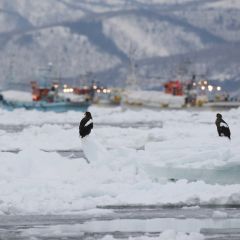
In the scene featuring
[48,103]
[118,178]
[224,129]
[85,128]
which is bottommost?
[48,103]

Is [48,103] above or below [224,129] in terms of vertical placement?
below

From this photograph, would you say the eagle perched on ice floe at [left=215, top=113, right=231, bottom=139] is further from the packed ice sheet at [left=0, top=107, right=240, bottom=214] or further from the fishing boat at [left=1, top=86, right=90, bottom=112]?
the fishing boat at [left=1, top=86, right=90, bottom=112]

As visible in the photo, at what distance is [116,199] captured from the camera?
18.7 meters

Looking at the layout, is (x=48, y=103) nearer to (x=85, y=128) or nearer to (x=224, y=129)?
(x=224, y=129)

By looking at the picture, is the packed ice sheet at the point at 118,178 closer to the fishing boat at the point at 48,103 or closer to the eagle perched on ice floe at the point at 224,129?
the eagle perched on ice floe at the point at 224,129

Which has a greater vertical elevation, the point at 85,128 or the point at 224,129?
the point at 85,128

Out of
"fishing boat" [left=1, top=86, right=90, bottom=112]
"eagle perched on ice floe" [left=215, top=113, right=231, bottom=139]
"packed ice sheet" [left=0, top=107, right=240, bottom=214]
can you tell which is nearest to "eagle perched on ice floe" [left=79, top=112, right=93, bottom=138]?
"packed ice sheet" [left=0, top=107, right=240, bottom=214]

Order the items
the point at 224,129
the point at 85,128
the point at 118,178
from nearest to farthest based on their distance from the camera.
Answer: the point at 118,178, the point at 85,128, the point at 224,129

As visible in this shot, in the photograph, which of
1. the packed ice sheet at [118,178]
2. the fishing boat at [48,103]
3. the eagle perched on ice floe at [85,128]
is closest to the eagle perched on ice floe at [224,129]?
the packed ice sheet at [118,178]

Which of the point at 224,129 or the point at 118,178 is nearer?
the point at 118,178

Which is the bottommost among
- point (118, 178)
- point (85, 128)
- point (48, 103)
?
point (48, 103)

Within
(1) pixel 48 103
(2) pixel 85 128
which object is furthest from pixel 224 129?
(1) pixel 48 103

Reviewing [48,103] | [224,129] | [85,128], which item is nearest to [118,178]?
[85,128]

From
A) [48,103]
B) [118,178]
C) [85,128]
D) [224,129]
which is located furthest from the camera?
[48,103]
